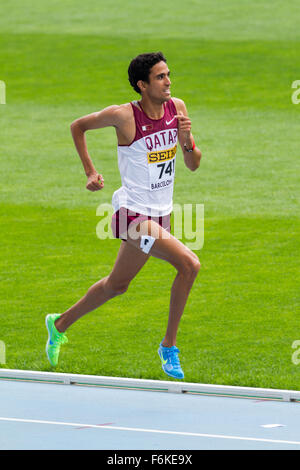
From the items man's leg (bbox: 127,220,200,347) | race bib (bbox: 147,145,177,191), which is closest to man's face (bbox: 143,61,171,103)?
race bib (bbox: 147,145,177,191)

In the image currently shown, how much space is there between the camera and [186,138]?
822 centimetres

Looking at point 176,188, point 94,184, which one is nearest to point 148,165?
point 94,184

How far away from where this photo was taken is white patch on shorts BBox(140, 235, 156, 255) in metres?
7.90

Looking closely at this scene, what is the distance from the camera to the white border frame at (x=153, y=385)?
9.29m

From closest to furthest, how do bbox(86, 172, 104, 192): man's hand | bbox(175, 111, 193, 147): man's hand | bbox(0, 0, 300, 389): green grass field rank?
bbox(86, 172, 104, 192): man's hand
bbox(175, 111, 193, 147): man's hand
bbox(0, 0, 300, 389): green grass field

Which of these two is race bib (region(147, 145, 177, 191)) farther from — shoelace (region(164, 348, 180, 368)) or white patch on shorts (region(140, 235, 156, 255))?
shoelace (region(164, 348, 180, 368))

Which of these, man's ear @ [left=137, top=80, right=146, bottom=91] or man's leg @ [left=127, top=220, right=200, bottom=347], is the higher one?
man's ear @ [left=137, top=80, right=146, bottom=91]

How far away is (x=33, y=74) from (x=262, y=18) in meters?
9.79

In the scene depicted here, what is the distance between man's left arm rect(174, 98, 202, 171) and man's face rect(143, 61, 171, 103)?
0.68ft

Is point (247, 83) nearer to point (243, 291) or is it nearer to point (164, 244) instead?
point (243, 291)

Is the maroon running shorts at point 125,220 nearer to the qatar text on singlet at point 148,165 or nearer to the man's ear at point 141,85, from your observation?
the qatar text on singlet at point 148,165

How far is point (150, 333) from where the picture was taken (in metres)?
12.4

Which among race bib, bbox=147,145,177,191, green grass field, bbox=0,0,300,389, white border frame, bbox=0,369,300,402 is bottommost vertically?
white border frame, bbox=0,369,300,402

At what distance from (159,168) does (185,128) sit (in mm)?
370
